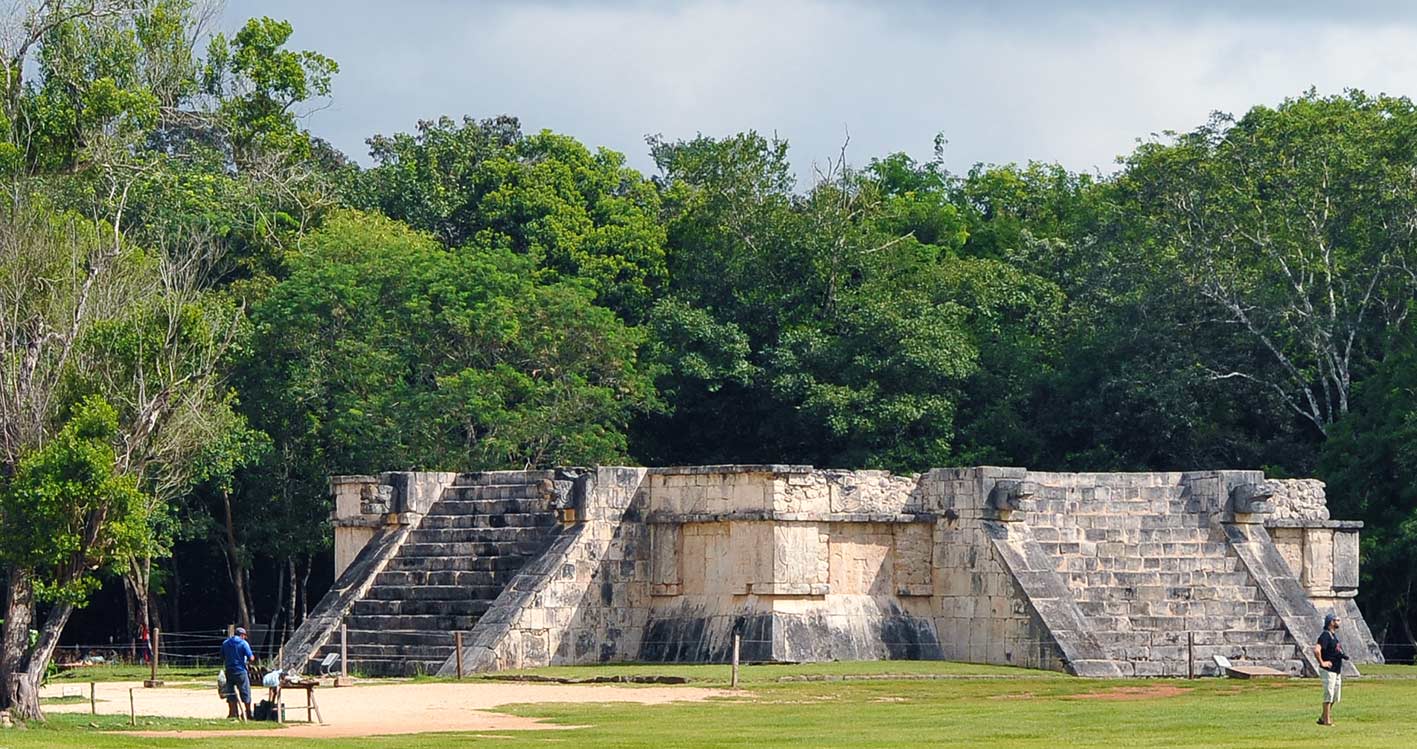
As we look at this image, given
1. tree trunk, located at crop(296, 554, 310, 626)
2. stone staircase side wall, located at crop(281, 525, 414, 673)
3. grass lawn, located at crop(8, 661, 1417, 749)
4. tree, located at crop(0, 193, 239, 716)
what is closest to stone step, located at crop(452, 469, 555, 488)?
stone staircase side wall, located at crop(281, 525, 414, 673)

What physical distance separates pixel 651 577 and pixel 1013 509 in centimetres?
506

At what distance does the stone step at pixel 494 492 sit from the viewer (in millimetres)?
30328

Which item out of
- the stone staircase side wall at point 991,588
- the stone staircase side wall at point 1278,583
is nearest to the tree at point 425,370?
the stone staircase side wall at point 991,588

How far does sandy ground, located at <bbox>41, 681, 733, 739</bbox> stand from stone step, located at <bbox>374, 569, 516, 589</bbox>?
3746mm

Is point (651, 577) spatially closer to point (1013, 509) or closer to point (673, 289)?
point (1013, 509)

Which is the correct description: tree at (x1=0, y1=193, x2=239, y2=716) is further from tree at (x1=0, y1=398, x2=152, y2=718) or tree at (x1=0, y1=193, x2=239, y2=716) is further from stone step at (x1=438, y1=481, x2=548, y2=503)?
stone step at (x1=438, y1=481, x2=548, y2=503)

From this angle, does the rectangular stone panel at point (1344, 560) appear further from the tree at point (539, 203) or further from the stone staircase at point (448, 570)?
the tree at point (539, 203)

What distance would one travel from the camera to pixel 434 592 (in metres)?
29.4

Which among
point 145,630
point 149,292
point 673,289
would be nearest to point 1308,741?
point 149,292

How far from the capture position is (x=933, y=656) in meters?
28.6

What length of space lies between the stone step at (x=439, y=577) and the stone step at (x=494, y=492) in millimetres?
1299

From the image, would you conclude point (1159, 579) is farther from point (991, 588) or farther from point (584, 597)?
point (584, 597)

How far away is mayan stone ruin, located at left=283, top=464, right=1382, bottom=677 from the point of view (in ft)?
91.4

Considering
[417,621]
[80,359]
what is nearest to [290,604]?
[417,621]
